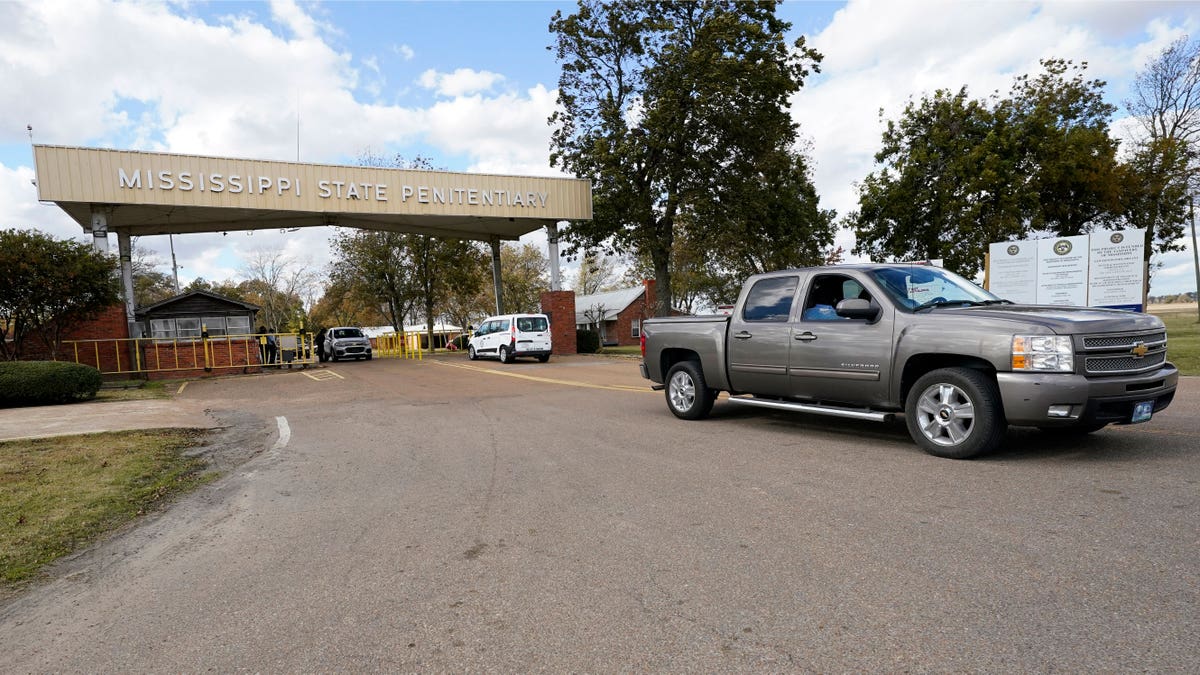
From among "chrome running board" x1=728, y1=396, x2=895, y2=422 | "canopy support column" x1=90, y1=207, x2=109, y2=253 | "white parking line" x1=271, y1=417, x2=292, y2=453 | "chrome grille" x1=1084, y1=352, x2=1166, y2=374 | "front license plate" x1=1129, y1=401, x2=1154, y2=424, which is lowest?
"white parking line" x1=271, y1=417, x2=292, y2=453

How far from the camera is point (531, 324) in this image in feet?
84.5

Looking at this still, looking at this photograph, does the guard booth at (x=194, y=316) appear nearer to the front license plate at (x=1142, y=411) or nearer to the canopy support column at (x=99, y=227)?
the canopy support column at (x=99, y=227)

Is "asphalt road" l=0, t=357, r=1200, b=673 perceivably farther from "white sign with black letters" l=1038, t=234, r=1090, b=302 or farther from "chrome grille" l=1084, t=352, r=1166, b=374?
"white sign with black letters" l=1038, t=234, r=1090, b=302

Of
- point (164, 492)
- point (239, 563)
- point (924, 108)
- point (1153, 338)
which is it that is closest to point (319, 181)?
point (164, 492)

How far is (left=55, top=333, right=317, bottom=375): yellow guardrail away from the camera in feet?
71.6

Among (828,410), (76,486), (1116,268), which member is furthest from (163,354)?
(1116,268)

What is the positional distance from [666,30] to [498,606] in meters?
27.6

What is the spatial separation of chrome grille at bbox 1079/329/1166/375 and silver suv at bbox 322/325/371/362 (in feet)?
100

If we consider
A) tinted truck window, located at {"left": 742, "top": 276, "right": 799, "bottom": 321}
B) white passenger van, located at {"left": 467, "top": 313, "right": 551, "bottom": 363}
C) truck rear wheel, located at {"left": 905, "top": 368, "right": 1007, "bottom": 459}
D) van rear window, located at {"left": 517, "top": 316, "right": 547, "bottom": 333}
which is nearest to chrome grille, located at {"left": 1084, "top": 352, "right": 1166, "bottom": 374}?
truck rear wheel, located at {"left": 905, "top": 368, "right": 1007, "bottom": 459}

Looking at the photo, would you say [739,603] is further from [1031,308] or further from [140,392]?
[140,392]

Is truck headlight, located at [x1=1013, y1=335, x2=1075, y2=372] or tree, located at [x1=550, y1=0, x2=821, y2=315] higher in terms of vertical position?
tree, located at [x1=550, y1=0, x2=821, y2=315]

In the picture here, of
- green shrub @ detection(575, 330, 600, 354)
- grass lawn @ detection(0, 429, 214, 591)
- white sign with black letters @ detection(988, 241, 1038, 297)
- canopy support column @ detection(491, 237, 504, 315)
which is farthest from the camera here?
canopy support column @ detection(491, 237, 504, 315)

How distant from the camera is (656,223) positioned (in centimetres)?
2942

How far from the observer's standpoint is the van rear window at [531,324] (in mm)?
25516
